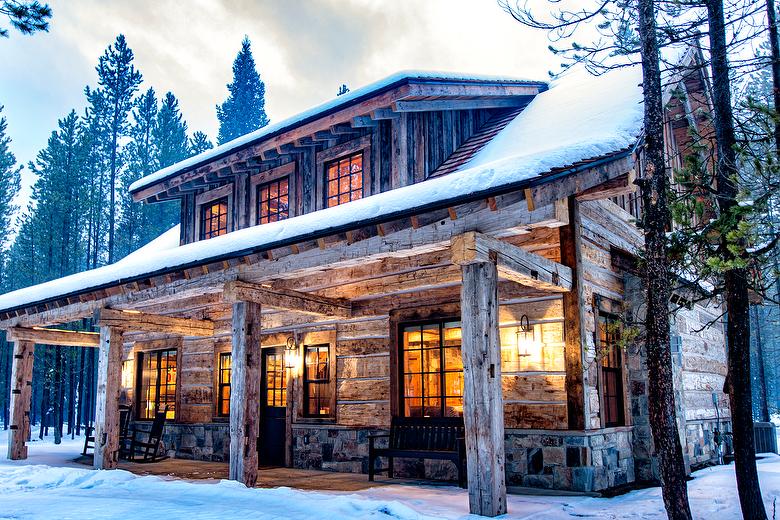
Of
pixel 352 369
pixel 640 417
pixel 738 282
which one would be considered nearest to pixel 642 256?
pixel 738 282

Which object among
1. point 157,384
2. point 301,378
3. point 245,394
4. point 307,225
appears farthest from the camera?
point 157,384

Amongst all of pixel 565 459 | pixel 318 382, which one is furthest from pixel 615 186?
pixel 318 382

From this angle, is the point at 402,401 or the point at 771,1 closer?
the point at 771,1

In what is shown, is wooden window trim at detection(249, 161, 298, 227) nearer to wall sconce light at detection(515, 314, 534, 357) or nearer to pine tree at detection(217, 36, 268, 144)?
wall sconce light at detection(515, 314, 534, 357)

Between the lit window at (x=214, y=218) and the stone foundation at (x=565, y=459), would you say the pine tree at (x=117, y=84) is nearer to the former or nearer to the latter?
the lit window at (x=214, y=218)

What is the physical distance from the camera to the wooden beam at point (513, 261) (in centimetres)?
658

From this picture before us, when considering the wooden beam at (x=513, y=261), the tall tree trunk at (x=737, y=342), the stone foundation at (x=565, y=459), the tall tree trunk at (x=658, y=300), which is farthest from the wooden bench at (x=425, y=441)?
the tall tree trunk at (x=737, y=342)

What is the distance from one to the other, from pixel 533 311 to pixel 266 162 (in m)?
6.83

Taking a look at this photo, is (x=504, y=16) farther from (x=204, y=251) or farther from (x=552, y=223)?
(x=204, y=251)

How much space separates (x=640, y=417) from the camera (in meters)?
9.95

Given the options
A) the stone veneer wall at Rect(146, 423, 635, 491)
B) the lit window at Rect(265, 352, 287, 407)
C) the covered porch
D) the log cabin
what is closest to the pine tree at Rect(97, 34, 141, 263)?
the log cabin

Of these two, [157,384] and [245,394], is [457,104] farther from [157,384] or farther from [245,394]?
[157,384]

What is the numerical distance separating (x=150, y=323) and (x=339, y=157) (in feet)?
15.5

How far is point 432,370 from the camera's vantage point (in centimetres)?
1023
